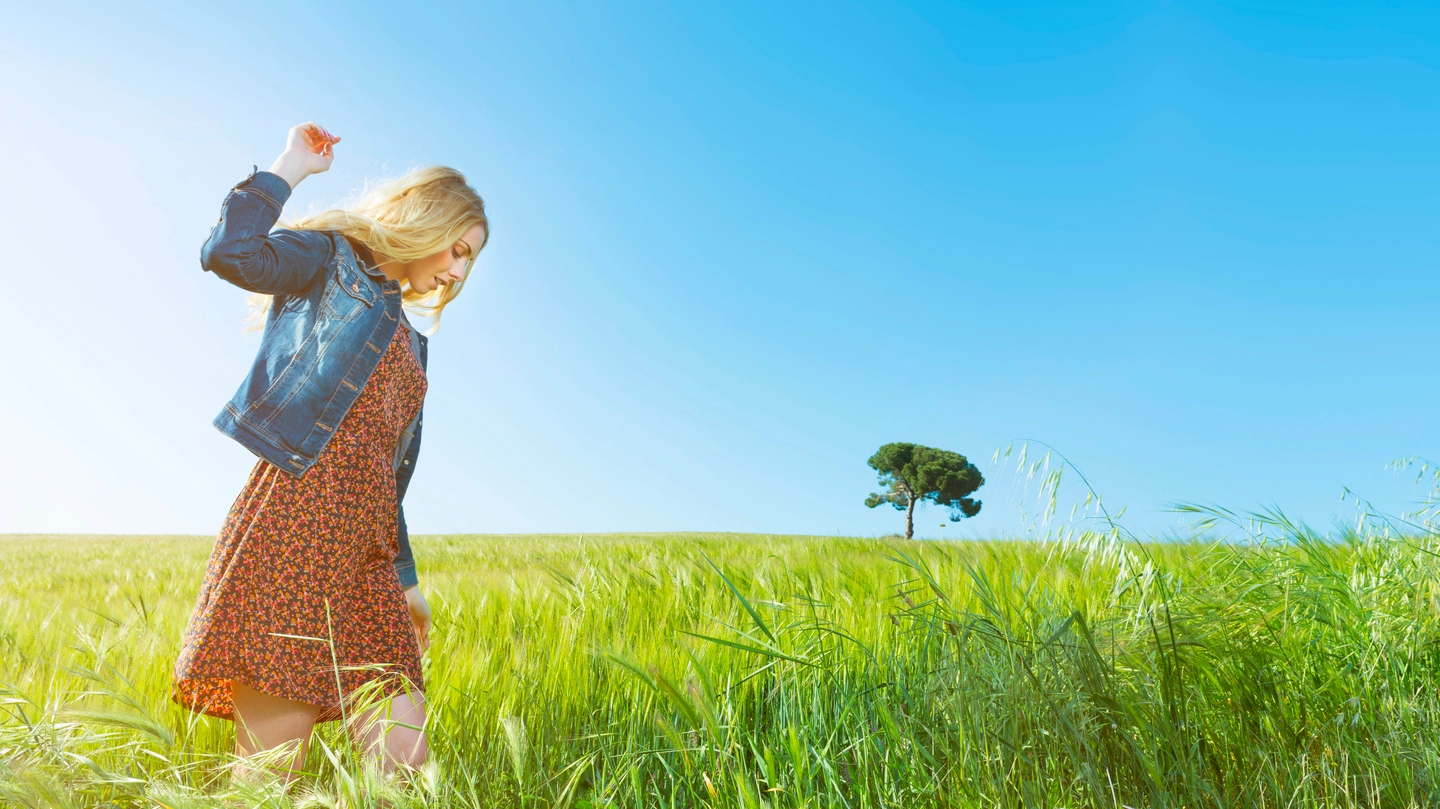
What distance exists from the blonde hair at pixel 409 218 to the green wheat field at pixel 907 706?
4.08 feet

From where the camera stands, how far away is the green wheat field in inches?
55.9

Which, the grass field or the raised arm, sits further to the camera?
the raised arm

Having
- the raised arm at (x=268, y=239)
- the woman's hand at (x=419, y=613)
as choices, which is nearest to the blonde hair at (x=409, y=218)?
the raised arm at (x=268, y=239)

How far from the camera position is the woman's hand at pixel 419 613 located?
7.80 feet

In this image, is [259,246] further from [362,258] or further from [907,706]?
[907,706]

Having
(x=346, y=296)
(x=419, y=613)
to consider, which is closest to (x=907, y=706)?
(x=419, y=613)

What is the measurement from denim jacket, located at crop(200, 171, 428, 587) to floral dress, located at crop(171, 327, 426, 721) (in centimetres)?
7

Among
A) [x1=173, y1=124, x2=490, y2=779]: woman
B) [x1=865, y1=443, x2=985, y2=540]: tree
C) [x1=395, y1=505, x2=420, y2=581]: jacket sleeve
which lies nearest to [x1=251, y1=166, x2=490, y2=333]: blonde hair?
[x1=173, y1=124, x2=490, y2=779]: woman

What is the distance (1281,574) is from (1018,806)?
1491 mm

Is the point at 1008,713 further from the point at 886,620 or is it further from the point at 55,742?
the point at 55,742

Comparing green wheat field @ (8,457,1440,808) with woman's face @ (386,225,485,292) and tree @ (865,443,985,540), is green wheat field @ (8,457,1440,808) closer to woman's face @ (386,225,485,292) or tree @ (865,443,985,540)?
woman's face @ (386,225,485,292)

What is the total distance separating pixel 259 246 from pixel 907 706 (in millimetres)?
2009

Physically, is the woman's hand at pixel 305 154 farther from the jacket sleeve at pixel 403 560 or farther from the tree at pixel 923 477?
the tree at pixel 923 477

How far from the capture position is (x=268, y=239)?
202 centimetres
